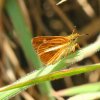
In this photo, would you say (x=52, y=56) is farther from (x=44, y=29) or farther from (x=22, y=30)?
(x=44, y=29)

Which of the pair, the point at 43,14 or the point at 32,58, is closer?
the point at 32,58

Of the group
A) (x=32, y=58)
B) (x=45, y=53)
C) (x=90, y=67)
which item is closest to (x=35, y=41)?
(x=45, y=53)

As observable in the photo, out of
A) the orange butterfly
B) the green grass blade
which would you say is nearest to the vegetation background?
the green grass blade

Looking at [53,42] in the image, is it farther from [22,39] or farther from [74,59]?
[22,39]

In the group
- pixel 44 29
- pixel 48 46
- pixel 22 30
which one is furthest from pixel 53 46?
pixel 44 29

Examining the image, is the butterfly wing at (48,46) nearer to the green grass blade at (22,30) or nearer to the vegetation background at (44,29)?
the green grass blade at (22,30)

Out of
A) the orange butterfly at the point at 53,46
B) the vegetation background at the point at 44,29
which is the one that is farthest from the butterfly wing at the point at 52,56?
the vegetation background at the point at 44,29
